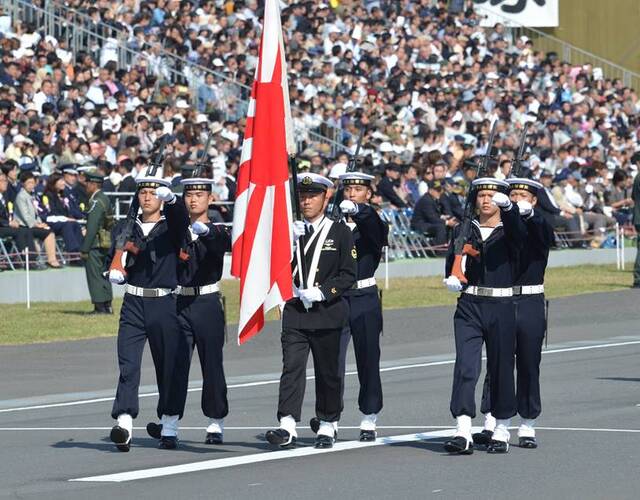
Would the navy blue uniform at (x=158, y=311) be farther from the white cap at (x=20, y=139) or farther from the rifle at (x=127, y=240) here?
the white cap at (x=20, y=139)

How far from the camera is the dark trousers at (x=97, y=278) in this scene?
76.7ft

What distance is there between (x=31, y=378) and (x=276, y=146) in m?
6.37

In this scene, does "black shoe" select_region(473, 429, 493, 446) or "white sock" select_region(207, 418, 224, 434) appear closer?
"black shoe" select_region(473, 429, 493, 446)

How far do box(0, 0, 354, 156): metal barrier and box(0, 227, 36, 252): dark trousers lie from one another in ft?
22.2

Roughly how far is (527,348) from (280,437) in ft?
6.10

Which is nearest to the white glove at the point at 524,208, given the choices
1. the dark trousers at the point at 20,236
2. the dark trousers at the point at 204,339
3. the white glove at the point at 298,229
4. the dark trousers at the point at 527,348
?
the dark trousers at the point at 527,348

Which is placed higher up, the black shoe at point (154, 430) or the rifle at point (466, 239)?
the rifle at point (466, 239)

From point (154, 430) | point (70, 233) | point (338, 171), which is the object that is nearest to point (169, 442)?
point (154, 430)

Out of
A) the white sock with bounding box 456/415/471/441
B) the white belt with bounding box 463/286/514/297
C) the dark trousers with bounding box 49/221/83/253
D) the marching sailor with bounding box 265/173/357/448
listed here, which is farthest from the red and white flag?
the dark trousers with bounding box 49/221/83/253

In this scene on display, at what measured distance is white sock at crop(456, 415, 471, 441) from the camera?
1195 cm

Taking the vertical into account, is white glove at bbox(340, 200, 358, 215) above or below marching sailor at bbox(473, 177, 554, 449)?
above

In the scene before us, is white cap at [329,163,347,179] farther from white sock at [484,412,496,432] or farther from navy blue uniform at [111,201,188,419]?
white sock at [484,412,496,432]

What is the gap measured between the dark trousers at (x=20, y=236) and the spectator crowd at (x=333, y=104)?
0.16 metres

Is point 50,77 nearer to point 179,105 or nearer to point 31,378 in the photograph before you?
point 179,105
